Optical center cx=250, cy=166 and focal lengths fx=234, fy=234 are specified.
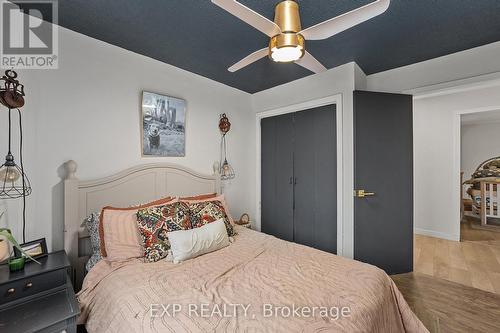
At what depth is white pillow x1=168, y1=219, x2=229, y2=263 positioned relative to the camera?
1.77 metres

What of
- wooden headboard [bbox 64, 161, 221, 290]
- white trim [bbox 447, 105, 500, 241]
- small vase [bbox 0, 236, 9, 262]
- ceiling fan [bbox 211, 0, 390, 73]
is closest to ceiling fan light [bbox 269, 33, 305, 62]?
ceiling fan [bbox 211, 0, 390, 73]

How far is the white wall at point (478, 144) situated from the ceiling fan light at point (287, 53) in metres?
6.66

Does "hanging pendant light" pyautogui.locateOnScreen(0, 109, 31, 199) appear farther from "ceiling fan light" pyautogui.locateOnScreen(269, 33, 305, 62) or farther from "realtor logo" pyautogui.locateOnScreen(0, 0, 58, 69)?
"ceiling fan light" pyautogui.locateOnScreen(269, 33, 305, 62)

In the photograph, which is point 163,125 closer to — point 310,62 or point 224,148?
point 224,148

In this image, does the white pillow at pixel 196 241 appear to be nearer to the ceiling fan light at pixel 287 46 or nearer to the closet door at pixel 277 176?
the ceiling fan light at pixel 287 46

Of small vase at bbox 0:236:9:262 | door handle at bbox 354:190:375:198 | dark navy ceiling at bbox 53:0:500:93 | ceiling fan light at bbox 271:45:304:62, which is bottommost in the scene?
small vase at bbox 0:236:9:262

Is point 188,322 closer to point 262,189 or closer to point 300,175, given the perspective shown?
point 300,175

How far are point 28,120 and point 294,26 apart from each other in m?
2.02

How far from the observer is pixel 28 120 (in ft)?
5.79

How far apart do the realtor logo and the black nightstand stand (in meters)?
1.47

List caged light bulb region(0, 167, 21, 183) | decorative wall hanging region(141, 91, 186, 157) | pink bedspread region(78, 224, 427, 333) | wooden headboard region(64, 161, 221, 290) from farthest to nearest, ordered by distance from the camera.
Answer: decorative wall hanging region(141, 91, 186, 157), wooden headboard region(64, 161, 221, 290), caged light bulb region(0, 167, 21, 183), pink bedspread region(78, 224, 427, 333)

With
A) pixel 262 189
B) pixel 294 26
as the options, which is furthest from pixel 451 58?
pixel 262 189

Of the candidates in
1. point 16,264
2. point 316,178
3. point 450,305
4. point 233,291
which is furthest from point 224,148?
point 450,305

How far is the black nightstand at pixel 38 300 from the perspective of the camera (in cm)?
120
